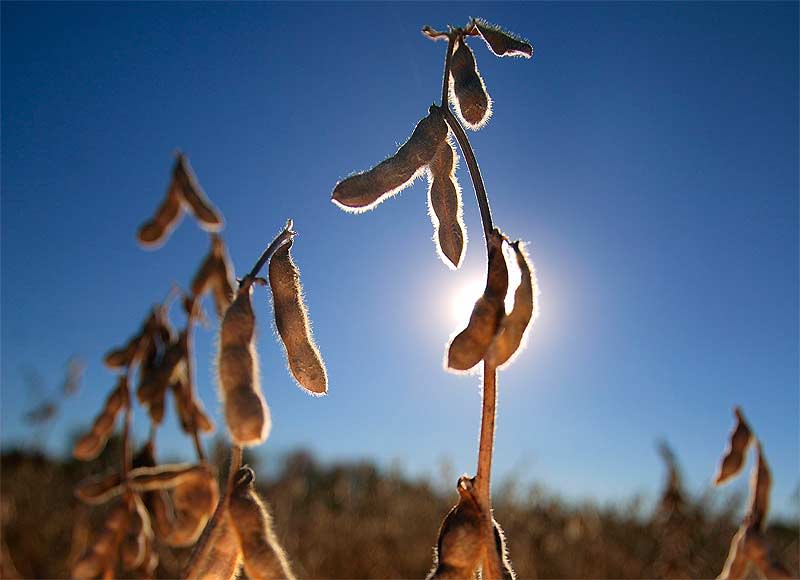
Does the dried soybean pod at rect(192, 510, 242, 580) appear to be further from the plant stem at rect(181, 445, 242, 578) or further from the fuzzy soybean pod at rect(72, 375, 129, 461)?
the fuzzy soybean pod at rect(72, 375, 129, 461)

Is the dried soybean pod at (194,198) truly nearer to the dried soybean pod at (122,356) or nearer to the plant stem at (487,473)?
the dried soybean pod at (122,356)

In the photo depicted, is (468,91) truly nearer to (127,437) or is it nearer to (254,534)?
(254,534)

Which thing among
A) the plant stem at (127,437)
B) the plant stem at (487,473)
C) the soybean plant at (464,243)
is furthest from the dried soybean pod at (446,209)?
the plant stem at (127,437)

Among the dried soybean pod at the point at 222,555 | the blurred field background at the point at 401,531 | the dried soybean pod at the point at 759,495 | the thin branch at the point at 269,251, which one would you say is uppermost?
the thin branch at the point at 269,251

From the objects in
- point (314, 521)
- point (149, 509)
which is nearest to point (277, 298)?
point (149, 509)

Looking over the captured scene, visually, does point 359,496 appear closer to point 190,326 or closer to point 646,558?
point 646,558

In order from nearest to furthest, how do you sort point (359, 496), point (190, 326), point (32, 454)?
1. point (190, 326)
2. point (32, 454)
3. point (359, 496)
